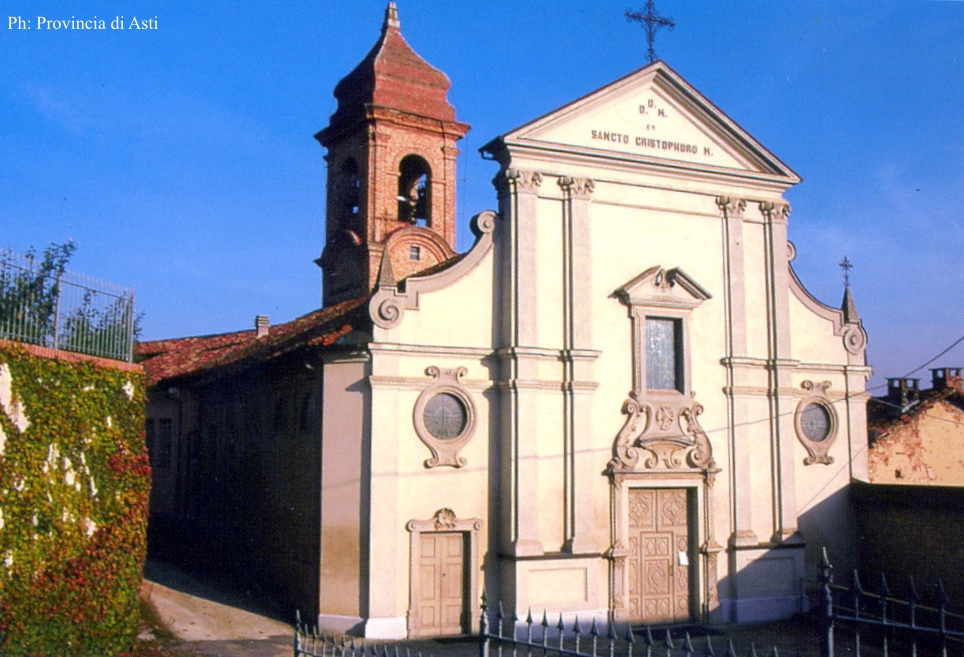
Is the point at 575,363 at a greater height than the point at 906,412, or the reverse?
the point at 575,363

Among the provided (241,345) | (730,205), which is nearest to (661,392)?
(730,205)

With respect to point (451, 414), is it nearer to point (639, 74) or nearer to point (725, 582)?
point (725, 582)

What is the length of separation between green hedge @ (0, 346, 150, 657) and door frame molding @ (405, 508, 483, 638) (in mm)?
4873

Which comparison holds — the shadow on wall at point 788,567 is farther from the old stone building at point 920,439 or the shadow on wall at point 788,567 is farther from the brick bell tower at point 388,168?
the brick bell tower at point 388,168

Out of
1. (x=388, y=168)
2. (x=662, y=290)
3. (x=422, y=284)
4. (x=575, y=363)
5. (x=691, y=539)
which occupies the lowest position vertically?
(x=691, y=539)

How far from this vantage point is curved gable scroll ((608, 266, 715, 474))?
62.6 feet

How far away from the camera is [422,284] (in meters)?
17.8

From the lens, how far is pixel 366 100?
28422 millimetres

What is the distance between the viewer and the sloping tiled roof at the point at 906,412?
25188 millimetres

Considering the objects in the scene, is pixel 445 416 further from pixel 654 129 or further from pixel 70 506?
pixel 654 129

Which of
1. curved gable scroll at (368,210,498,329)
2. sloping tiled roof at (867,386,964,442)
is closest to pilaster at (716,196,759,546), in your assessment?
curved gable scroll at (368,210,498,329)

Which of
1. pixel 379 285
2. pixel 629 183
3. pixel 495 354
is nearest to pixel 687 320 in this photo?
pixel 629 183

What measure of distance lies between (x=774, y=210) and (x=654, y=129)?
332 cm

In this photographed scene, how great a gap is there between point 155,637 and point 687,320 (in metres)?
11.6
